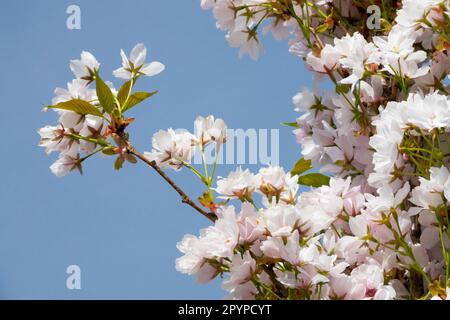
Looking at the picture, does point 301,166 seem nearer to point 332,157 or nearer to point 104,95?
point 332,157

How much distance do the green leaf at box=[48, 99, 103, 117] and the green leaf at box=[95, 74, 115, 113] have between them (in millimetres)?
22

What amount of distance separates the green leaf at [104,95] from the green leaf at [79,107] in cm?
2

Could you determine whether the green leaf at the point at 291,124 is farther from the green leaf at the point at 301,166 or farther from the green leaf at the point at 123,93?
the green leaf at the point at 123,93

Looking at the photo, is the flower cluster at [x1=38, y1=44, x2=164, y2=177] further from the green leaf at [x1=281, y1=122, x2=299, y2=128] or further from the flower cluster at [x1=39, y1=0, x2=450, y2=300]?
the green leaf at [x1=281, y1=122, x2=299, y2=128]

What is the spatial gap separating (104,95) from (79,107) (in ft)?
0.22

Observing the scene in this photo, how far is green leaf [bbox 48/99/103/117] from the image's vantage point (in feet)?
5.30

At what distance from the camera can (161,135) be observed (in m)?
1.71

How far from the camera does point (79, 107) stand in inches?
63.9

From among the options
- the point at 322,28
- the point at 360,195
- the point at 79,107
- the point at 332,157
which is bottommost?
the point at 360,195

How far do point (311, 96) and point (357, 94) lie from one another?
16 cm
